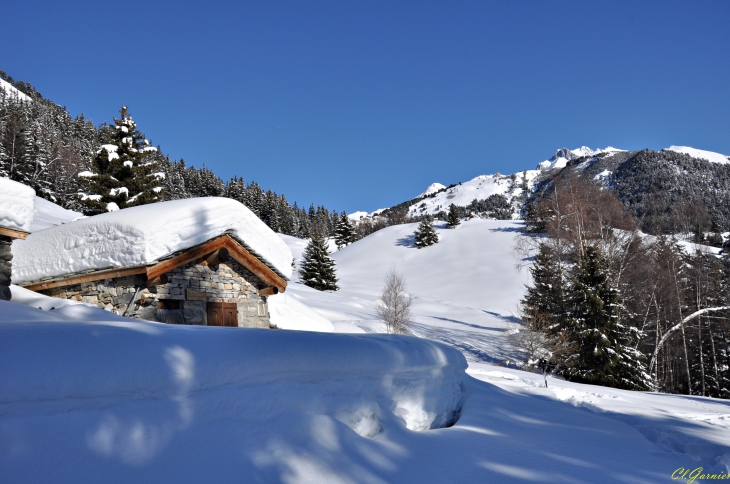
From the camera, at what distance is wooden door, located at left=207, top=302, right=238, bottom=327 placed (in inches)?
332

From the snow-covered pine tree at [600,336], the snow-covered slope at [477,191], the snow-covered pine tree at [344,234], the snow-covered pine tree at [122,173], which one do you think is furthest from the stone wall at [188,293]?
the snow-covered slope at [477,191]

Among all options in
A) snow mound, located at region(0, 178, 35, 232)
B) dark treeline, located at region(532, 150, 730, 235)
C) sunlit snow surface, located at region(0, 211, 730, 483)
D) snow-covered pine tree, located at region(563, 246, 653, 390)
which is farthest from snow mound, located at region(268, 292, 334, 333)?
dark treeline, located at region(532, 150, 730, 235)

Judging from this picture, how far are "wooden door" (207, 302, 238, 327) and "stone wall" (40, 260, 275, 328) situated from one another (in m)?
0.10

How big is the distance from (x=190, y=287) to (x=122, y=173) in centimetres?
1760

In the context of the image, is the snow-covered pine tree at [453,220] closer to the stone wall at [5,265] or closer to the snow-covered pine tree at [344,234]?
the snow-covered pine tree at [344,234]

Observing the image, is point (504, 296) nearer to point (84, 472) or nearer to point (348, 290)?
point (348, 290)

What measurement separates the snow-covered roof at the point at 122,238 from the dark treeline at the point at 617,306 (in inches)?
520

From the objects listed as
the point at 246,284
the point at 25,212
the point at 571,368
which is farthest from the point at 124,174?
the point at 571,368

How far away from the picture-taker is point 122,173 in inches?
874

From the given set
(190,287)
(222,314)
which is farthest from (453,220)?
(190,287)

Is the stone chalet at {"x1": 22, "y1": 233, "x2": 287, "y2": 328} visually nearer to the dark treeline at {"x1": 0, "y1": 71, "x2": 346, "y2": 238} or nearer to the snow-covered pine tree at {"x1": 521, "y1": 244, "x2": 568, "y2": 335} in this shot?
the snow-covered pine tree at {"x1": 521, "y1": 244, "x2": 568, "y2": 335}

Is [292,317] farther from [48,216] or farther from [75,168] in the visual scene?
[75,168]

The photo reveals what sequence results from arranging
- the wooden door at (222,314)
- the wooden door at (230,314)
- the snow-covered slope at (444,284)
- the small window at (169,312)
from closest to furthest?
the small window at (169,312) → the wooden door at (222,314) → the wooden door at (230,314) → the snow-covered slope at (444,284)

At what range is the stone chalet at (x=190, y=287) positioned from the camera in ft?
Answer: 24.2
